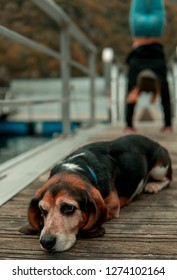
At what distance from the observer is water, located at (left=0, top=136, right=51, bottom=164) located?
37.1ft

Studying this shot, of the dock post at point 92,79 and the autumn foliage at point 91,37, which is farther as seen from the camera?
the autumn foliage at point 91,37

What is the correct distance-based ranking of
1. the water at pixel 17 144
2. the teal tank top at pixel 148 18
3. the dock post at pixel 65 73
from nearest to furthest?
1. the dock post at pixel 65 73
2. the teal tank top at pixel 148 18
3. the water at pixel 17 144

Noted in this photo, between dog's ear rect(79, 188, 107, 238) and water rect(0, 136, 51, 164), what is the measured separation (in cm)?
892

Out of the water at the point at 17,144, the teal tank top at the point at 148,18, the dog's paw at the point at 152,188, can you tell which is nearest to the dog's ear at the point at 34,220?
the dog's paw at the point at 152,188

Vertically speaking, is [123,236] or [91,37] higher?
[91,37]

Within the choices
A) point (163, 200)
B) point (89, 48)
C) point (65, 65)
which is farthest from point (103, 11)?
point (163, 200)

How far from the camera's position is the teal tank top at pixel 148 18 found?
17.3 feet

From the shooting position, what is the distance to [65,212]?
1.76 meters

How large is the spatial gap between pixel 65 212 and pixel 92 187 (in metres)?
0.17

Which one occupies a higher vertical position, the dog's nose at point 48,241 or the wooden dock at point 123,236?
the dog's nose at point 48,241

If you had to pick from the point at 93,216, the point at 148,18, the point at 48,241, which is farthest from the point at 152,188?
the point at 148,18

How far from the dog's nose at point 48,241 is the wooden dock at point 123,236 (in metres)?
0.03

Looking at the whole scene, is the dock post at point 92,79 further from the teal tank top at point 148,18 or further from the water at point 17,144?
the water at point 17,144

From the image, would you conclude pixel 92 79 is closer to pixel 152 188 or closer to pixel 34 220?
pixel 152 188
